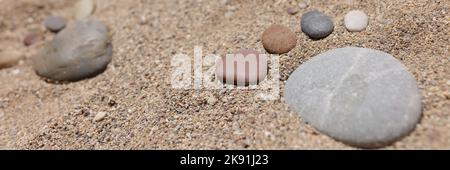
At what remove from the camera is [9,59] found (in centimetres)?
262

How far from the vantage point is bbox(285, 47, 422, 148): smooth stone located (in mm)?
1752

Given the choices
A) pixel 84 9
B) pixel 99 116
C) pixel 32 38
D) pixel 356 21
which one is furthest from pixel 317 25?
pixel 32 38

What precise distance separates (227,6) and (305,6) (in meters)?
0.42

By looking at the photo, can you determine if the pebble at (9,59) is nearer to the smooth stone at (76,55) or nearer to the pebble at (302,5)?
the smooth stone at (76,55)

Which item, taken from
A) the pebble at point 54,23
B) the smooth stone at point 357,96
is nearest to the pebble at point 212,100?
the smooth stone at point 357,96

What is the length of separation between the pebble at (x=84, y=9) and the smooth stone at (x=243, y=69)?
1004mm

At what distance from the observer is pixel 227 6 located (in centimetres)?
248

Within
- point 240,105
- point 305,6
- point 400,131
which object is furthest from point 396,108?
point 305,6

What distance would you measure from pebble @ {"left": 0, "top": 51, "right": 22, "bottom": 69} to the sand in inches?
1.0

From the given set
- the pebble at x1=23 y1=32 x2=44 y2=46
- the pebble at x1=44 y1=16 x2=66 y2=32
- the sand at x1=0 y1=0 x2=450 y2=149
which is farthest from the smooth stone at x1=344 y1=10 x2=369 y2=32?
the pebble at x1=23 y1=32 x2=44 y2=46

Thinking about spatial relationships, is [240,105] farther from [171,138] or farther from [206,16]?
[206,16]

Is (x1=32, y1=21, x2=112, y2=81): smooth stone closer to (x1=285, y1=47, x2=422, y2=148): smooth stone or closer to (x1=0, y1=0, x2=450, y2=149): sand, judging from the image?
(x1=0, y1=0, x2=450, y2=149): sand

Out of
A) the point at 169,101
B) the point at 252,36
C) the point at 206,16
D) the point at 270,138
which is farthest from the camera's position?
the point at 206,16

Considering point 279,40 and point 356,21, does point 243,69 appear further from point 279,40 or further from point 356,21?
point 356,21
